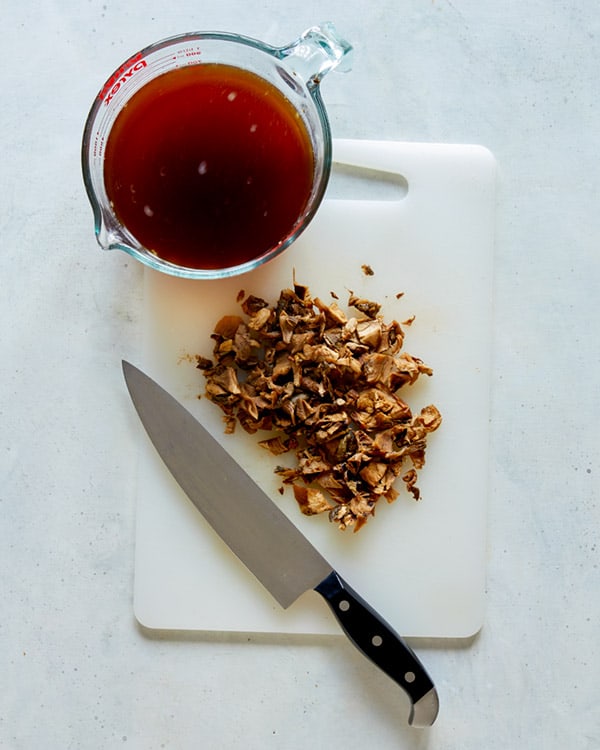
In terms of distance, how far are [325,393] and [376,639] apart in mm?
346

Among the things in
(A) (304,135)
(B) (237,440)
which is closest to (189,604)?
(B) (237,440)

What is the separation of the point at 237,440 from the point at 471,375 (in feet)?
1.15

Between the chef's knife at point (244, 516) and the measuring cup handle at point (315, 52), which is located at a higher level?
the measuring cup handle at point (315, 52)

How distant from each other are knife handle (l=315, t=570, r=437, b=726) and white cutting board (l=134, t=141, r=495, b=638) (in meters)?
0.05

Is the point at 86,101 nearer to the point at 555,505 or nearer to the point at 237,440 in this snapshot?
the point at 237,440

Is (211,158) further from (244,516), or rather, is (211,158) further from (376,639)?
(376,639)

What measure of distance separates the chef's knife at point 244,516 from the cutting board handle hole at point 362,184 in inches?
15.2

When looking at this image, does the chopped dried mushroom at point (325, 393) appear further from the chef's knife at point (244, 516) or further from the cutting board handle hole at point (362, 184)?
the cutting board handle hole at point (362, 184)

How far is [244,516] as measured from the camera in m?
1.14

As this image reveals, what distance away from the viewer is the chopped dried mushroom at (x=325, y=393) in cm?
112

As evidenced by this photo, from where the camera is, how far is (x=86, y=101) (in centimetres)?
119

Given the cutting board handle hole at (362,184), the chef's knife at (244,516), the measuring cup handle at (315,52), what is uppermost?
the measuring cup handle at (315,52)

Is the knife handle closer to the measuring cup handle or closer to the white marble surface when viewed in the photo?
the white marble surface

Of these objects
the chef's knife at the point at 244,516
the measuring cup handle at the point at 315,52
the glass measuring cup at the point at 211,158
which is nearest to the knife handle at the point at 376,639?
the chef's knife at the point at 244,516
